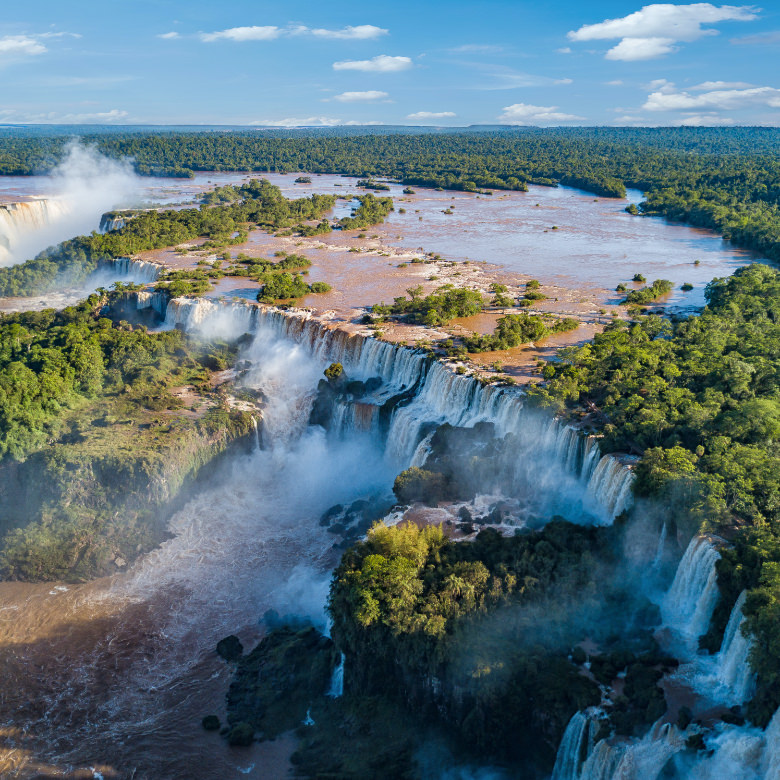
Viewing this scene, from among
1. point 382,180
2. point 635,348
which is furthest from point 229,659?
point 382,180

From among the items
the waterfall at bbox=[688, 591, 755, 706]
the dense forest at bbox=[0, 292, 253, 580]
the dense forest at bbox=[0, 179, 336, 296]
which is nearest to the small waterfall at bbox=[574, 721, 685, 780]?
the waterfall at bbox=[688, 591, 755, 706]

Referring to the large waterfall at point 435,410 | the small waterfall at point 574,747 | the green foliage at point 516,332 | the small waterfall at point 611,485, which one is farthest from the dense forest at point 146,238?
the small waterfall at point 574,747

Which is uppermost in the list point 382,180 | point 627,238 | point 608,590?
point 382,180

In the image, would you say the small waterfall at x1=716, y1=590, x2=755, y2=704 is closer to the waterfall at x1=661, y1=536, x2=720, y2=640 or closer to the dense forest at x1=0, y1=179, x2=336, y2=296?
the waterfall at x1=661, y1=536, x2=720, y2=640

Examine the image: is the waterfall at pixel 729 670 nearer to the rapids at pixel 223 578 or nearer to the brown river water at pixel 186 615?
the rapids at pixel 223 578

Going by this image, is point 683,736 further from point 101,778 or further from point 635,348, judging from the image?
point 635,348

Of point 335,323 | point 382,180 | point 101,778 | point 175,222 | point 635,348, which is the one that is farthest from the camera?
point 382,180
